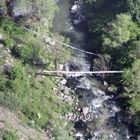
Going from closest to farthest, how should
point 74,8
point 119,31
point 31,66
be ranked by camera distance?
point 31,66, point 119,31, point 74,8

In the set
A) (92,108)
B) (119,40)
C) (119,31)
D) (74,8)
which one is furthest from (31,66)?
(74,8)

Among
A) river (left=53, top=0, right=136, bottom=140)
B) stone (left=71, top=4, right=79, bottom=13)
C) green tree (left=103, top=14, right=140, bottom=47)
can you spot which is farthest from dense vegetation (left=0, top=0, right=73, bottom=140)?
green tree (left=103, top=14, right=140, bottom=47)

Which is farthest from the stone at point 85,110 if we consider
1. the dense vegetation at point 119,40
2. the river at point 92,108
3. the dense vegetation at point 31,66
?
the dense vegetation at point 119,40

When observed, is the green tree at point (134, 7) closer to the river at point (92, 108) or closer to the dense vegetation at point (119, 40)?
the dense vegetation at point (119, 40)

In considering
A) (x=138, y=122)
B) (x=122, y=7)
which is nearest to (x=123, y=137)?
(x=138, y=122)

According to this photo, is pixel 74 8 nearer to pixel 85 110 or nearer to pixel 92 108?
pixel 92 108
